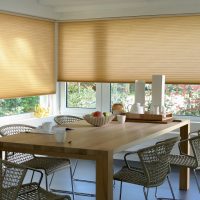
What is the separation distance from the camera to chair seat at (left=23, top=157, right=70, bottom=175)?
4509mm

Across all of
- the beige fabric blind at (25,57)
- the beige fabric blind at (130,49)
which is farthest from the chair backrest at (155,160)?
the beige fabric blind at (25,57)

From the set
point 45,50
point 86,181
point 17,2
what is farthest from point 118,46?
point 86,181

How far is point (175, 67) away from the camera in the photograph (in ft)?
21.3

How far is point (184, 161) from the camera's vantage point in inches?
190

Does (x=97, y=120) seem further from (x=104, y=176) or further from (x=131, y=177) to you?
(x=104, y=176)

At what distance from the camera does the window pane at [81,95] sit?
7.31 metres

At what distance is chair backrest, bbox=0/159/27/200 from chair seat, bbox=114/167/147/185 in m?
1.13

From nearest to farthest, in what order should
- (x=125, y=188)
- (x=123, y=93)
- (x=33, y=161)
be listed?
(x=33, y=161)
(x=125, y=188)
(x=123, y=93)

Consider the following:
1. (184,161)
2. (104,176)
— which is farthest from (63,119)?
(104,176)

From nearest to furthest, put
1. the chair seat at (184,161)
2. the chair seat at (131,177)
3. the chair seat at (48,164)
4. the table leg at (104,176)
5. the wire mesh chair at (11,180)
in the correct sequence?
the wire mesh chair at (11,180)
the table leg at (104,176)
the chair seat at (131,177)
the chair seat at (48,164)
the chair seat at (184,161)

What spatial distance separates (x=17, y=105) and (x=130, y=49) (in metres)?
1.79

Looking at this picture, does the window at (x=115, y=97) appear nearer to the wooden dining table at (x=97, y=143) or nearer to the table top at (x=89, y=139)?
the table top at (x=89, y=139)

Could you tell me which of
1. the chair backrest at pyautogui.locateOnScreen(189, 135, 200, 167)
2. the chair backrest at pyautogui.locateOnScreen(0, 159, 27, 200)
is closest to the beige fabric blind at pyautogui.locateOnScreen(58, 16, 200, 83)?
the chair backrest at pyautogui.locateOnScreen(189, 135, 200, 167)

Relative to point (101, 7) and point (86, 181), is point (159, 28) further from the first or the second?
point (86, 181)
